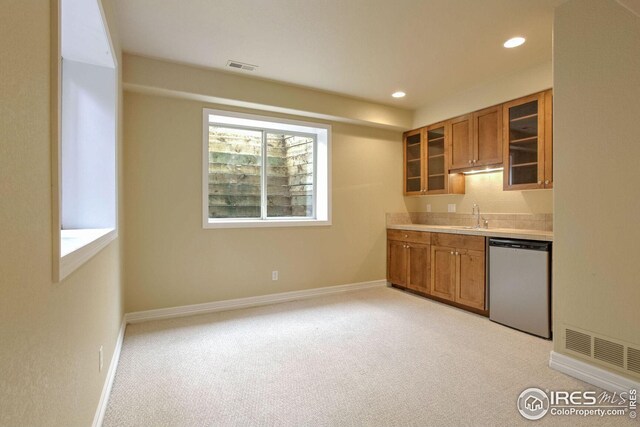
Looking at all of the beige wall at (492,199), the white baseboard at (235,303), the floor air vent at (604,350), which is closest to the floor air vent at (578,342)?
the floor air vent at (604,350)

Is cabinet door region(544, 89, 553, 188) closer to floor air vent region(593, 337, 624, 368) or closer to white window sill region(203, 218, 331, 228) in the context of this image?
floor air vent region(593, 337, 624, 368)

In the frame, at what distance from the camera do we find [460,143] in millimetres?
4219

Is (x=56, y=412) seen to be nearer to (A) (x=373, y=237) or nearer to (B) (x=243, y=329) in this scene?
(B) (x=243, y=329)

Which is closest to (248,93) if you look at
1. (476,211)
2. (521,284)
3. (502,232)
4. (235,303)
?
(235,303)

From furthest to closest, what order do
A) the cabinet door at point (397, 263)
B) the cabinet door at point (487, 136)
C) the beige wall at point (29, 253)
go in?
1. the cabinet door at point (397, 263)
2. the cabinet door at point (487, 136)
3. the beige wall at point (29, 253)

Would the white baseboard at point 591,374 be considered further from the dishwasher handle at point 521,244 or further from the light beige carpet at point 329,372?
the dishwasher handle at point 521,244

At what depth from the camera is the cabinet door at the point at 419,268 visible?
4230 mm

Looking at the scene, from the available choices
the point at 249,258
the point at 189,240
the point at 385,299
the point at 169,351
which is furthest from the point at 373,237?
the point at 169,351

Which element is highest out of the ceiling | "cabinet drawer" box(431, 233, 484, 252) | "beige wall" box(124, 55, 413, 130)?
the ceiling

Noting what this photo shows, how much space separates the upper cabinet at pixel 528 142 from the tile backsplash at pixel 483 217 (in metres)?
0.47

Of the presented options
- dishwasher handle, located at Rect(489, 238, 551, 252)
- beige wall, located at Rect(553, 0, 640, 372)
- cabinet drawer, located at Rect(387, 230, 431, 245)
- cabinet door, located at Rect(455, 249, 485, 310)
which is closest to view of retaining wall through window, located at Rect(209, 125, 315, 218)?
cabinet drawer, located at Rect(387, 230, 431, 245)

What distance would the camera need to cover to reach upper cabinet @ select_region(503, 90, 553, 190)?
3270 mm

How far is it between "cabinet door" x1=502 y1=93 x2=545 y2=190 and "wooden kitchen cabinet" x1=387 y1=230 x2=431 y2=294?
3.97 ft

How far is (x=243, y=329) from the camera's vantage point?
321 cm
